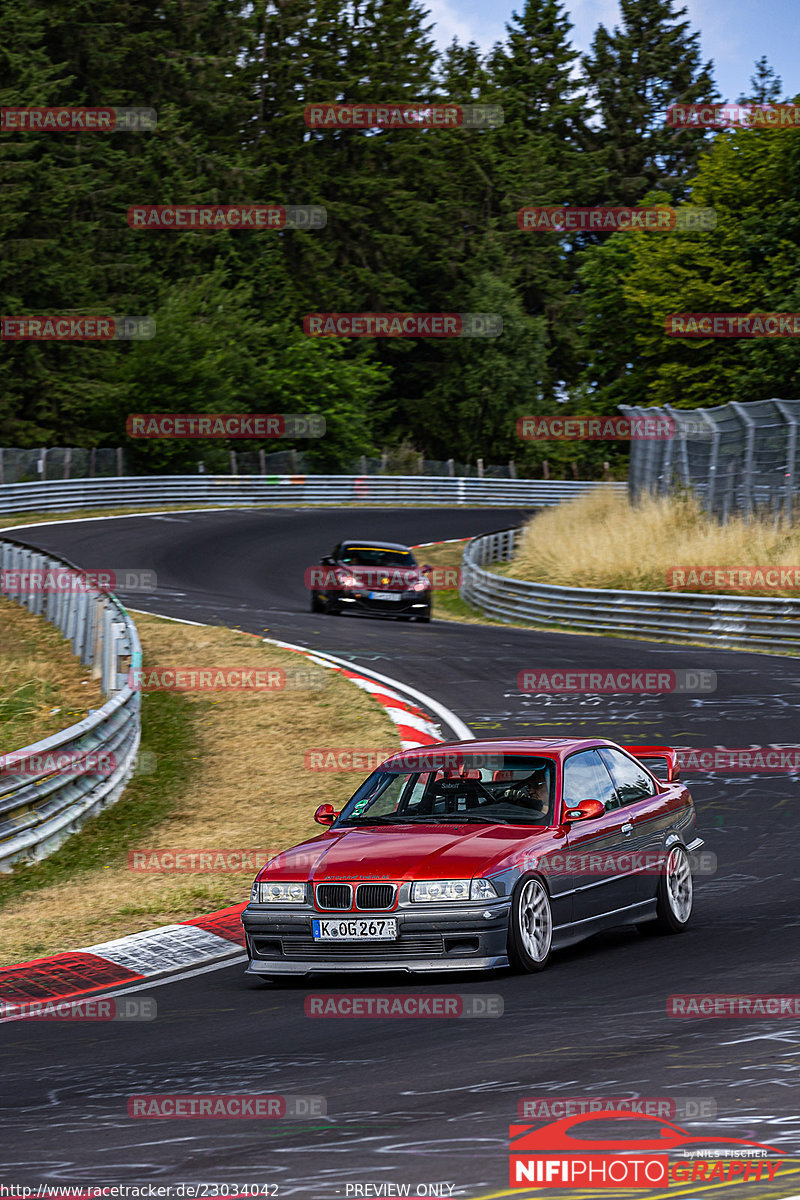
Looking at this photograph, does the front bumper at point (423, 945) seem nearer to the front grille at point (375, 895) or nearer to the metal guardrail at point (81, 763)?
the front grille at point (375, 895)

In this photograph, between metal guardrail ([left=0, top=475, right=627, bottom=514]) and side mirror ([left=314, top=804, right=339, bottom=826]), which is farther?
metal guardrail ([left=0, top=475, right=627, bottom=514])

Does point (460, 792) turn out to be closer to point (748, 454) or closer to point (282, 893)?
point (282, 893)

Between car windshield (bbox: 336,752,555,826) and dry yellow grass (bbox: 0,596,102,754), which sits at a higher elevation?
car windshield (bbox: 336,752,555,826)

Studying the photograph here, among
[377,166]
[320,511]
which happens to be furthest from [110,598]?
[377,166]

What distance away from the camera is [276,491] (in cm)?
5428

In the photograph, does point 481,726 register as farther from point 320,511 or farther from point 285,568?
point 320,511

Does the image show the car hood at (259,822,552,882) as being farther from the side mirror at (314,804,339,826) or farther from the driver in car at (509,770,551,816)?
the side mirror at (314,804,339,826)

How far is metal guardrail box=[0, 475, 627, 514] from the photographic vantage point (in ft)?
156

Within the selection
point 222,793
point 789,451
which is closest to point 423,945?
point 222,793

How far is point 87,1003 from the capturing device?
8094 mm

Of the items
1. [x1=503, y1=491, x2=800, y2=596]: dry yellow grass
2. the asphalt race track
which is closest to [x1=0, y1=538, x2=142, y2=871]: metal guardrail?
the asphalt race track

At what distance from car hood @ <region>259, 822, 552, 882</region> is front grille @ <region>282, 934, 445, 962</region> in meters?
0.31

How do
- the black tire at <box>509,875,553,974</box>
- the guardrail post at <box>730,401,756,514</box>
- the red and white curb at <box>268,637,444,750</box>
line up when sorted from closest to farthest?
the black tire at <box>509,875,553,974</box> → the red and white curb at <box>268,637,444,750</box> → the guardrail post at <box>730,401,756,514</box>

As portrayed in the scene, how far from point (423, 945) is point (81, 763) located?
5.77 meters
